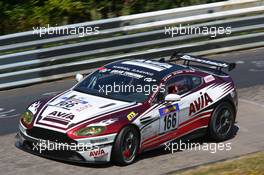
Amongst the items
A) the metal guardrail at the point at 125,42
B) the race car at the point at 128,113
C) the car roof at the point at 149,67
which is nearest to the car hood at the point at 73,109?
the race car at the point at 128,113

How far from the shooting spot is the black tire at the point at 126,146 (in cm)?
997

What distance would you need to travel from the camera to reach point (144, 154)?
11.0m

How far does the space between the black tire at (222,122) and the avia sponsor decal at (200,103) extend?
242mm

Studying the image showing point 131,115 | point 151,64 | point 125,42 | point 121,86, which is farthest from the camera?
point 125,42

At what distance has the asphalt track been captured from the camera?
10000 millimetres

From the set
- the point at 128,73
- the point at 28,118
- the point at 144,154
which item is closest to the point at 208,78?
the point at 128,73

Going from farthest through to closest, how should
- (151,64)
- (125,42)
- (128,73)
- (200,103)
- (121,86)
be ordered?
1. (125,42)
2. (151,64)
3. (200,103)
4. (128,73)
5. (121,86)

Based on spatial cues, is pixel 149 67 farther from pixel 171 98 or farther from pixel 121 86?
pixel 171 98

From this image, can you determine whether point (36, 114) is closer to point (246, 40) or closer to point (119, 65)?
point (119, 65)

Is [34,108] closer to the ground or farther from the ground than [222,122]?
farther from the ground

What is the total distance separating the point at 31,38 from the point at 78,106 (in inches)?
211

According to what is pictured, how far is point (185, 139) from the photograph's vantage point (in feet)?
37.0

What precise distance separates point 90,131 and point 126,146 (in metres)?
0.62


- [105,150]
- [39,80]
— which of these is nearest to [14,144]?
[105,150]
